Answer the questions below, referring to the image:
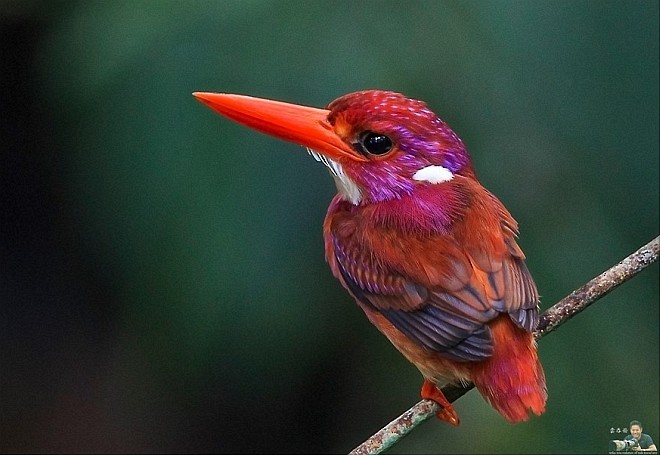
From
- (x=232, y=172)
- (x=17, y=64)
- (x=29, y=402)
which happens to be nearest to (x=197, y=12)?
(x=232, y=172)

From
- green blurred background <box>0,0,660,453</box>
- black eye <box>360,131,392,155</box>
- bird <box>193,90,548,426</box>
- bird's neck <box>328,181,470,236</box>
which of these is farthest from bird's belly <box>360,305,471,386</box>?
green blurred background <box>0,0,660,453</box>

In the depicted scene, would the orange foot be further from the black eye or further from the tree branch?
the black eye

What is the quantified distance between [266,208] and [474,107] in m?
0.51

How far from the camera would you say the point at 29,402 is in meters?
3.20

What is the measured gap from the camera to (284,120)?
6.09 feet

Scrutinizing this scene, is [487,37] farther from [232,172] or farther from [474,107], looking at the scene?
[232,172]

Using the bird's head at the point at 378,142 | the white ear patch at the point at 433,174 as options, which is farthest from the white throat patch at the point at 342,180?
the white ear patch at the point at 433,174

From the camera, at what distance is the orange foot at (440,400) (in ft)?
6.31

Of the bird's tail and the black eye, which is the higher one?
the black eye

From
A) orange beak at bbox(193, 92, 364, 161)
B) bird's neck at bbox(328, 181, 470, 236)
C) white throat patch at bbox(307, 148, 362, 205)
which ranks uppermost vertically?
orange beak at bbox(193, 92, 364, 161)

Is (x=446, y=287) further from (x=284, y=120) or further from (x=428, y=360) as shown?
(x=284, y=120)

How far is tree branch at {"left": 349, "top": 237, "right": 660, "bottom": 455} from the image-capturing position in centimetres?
175

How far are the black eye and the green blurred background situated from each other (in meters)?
0.37

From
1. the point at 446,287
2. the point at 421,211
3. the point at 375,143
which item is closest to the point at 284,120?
the point at 375,143
